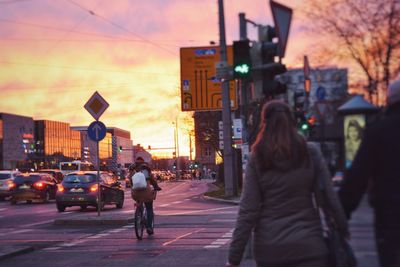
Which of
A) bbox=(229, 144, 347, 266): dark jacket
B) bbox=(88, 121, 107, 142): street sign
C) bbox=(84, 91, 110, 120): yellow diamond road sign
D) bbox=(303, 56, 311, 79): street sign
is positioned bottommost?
bbox=(229, 144, 347, 266): dark jacket

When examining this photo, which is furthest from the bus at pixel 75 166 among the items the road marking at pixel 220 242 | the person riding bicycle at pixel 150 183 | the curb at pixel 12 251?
the curb at pixel 12 251

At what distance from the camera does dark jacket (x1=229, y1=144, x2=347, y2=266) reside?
3.90 meters

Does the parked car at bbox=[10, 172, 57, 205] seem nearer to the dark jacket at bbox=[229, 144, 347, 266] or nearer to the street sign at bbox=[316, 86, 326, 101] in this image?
the dark jacket at bbox=[229, 144, 347, 266]

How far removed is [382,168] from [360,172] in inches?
4.5

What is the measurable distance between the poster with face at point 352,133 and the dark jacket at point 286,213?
237mm

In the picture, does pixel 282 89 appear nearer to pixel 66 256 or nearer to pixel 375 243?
pixel 375 243

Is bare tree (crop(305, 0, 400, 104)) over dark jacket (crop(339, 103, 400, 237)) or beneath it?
over

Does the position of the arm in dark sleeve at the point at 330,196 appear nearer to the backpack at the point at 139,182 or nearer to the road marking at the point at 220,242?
the road marking at the point at 220,242

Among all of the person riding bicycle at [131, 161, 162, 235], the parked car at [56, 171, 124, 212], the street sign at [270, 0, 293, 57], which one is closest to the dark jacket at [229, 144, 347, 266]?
the street sign at [270, 0, 293, 57]

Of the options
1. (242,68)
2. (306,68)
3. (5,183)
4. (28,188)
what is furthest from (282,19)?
(5,183)

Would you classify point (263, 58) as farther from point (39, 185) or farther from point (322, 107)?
point (39, 185)

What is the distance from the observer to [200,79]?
29.8 meters

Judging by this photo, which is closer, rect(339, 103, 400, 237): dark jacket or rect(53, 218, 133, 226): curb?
rect(339, 103, 400, 237): dark jacket

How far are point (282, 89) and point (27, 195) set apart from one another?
1058 inches
